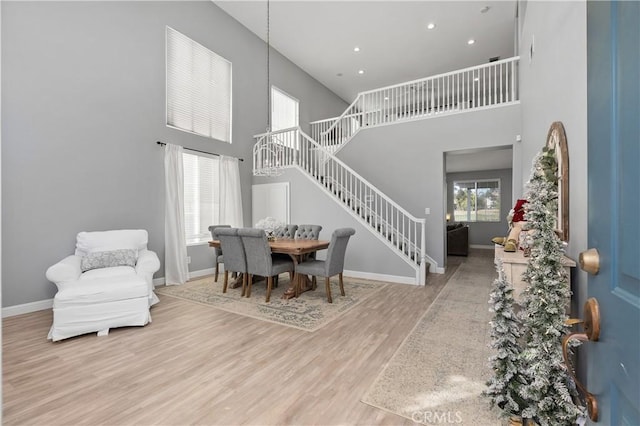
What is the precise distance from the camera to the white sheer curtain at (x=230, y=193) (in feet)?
20.4

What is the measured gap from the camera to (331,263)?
13.2ft

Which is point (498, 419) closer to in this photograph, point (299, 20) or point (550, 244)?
point (550, 244)

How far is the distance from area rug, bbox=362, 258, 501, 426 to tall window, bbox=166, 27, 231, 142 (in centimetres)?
524

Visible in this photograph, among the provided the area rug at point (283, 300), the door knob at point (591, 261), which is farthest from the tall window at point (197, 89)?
the door knob at point (591, 261)

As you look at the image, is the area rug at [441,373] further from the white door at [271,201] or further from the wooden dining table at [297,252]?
the white door at [271,201]

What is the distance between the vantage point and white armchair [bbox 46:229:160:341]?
296 cm

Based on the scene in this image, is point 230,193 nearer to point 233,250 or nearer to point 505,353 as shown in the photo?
point 233,250

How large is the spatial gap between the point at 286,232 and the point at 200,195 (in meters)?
1.92

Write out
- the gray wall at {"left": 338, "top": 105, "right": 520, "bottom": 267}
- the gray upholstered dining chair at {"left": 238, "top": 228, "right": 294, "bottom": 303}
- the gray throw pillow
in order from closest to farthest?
1. the gray throw pillow
2. the gray upholstered dining chair at {"left": 238, "top": 228, "right": 294, "bottom": 303}
3. the gray wall at {"left": 338, "top": 105, "right": 520, "bottom": 267}

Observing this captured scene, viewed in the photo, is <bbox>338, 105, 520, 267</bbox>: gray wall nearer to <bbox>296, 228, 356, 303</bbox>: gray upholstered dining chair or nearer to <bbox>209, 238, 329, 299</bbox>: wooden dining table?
<bbox>296, 228, 356, 303</bbox>: gray upholstered dining chair

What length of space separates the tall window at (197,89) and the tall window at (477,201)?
8.76m

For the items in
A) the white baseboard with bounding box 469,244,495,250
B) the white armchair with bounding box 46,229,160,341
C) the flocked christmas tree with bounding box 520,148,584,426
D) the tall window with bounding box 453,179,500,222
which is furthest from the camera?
the tall window with bounding box 453,179,500,222

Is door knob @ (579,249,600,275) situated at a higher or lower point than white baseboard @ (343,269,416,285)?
higher

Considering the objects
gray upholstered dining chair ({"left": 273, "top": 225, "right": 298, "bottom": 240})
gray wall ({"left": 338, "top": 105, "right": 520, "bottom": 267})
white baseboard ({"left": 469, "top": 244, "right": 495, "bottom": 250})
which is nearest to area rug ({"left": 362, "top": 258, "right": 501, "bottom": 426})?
gray upholstered dining chair ({"left": 273, "top": 225, "right": 298, "bottom": 240})
